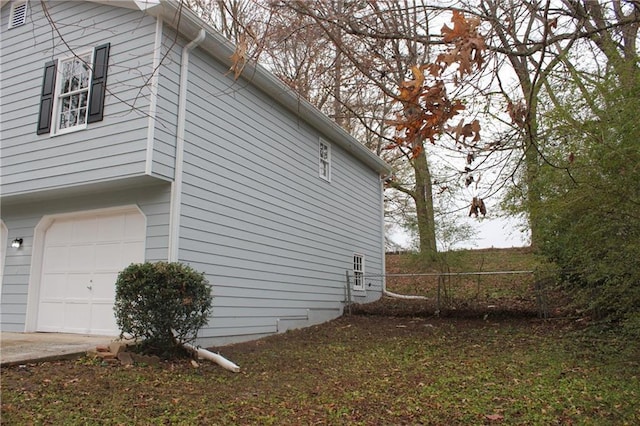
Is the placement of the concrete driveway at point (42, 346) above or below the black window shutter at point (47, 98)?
below

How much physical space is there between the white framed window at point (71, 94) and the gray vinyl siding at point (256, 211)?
1.68 metres

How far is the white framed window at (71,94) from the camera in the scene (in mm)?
7250

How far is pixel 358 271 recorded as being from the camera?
40.0 ft

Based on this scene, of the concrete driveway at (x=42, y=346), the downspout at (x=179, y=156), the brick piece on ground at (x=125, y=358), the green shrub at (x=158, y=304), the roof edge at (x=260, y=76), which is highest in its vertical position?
the roof edge at (x=260, y=76)

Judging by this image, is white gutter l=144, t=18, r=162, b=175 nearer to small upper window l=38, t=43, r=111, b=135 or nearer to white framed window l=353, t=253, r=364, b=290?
small upper window l=38, t=43, r=111, b=135

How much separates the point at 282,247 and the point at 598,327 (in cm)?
548

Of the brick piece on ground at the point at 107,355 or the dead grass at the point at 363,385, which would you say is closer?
the dead grass at the point at 363,385

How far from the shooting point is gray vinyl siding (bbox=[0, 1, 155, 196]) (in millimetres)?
6566

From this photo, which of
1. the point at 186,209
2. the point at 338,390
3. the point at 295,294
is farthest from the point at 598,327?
the point at 186,209

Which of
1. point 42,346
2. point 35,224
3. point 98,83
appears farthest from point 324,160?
point 42,346

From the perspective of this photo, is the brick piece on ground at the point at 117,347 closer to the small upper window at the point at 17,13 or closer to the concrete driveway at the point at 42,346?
the concrete driveway at the point at 42,346

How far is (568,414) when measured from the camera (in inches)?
173

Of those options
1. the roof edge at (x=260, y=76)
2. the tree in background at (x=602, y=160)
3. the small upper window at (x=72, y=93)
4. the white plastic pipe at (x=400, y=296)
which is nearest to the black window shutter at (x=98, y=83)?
the small upper window at (x=72, y=93)

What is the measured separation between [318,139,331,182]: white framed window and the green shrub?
5534 mm
